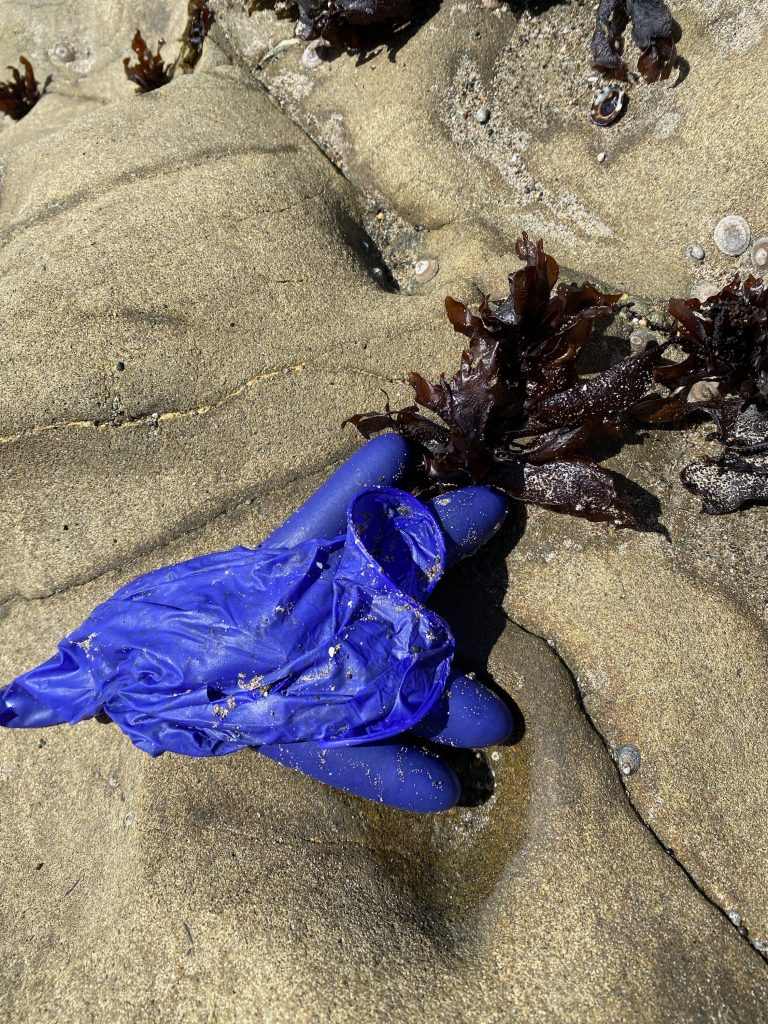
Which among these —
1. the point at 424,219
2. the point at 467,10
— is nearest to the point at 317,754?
the point at 424,219

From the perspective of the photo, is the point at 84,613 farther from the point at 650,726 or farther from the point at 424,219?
the point at 424,219

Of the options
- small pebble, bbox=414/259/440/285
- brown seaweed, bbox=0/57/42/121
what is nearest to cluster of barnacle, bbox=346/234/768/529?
small pebble, bbox=414/259/440/285

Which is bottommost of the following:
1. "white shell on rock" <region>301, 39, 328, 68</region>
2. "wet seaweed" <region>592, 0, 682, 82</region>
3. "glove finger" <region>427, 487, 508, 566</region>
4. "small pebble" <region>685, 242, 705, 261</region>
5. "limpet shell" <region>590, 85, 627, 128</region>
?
"glove finger" <region>427, 487, 508, 566</region>

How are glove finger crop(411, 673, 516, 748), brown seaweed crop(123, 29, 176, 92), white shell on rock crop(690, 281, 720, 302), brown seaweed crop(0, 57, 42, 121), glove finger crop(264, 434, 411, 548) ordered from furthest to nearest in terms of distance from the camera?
brown seaweed crop(0, 57, 42, 121) < brown seaweed crop(123, 29, 176, 92) < white shell on rock crop(690, 281, 720, 302) < glove finger crop(264, 434, 411, 548) < glove finger crop(411, 673, 516, 748)

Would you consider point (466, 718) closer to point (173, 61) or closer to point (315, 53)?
point (315, 53)

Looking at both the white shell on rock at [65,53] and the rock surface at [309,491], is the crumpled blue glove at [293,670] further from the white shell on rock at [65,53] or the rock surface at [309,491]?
the white shell on rock at [65,53]

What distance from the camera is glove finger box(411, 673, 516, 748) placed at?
2238 millimetres

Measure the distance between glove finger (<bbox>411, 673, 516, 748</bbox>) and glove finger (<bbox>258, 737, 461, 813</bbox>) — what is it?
0.35 feet

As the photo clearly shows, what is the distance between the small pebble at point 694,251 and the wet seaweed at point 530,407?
0.59m

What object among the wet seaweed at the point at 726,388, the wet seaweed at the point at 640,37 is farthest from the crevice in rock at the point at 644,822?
the wet seaweed at the point at 640,37

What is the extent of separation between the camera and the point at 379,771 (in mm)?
2176

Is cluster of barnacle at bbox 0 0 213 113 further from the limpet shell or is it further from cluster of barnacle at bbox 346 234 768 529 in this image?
cluster of barnacle at bbox 346 234 768 529

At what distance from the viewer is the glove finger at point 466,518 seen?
2414 millimetres

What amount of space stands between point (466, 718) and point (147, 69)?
13.7ft
